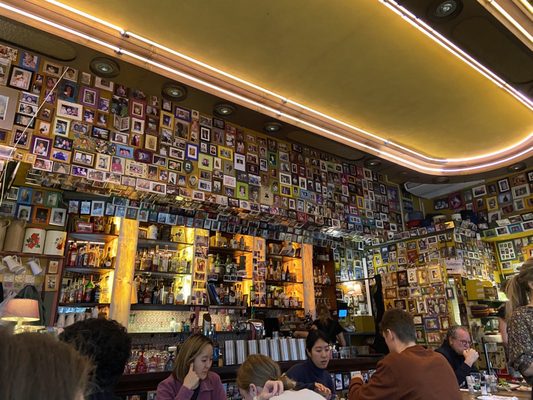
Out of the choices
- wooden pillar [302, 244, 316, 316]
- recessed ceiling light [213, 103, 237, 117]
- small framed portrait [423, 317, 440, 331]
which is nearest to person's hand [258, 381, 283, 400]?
recessed ceiling light [213, 103, 237, 117]

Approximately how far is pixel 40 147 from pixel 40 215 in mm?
844

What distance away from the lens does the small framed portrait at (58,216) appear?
4332 mm

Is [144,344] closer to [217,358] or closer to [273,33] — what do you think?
[217,358]

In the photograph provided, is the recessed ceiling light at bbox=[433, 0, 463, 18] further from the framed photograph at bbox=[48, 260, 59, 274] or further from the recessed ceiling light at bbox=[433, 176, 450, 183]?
the framed photograph at bbox=[48, 260, 59, 274]

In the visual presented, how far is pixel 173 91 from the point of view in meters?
4.70

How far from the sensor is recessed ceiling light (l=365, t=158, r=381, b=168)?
661cm

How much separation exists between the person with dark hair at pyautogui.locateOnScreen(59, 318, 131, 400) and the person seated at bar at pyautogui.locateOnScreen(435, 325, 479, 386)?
3.07 metres

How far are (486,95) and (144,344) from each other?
17.7 ft

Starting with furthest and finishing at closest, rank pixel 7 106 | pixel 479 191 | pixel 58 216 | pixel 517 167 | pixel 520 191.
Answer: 1. pixel 479 191
2. pixel 520 191
3. pixel 517 167
4. pixel 58 216
5. pixel 7 106

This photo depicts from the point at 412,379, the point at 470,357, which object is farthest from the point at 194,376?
the point at 470,357

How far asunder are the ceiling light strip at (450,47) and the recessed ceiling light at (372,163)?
2.22 metres

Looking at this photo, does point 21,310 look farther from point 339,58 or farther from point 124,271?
point 339,58

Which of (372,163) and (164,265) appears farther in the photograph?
(372,163)

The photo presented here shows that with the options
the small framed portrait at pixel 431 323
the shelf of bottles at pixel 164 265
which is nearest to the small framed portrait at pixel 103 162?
the shelf of bottles at pixel 164 265
